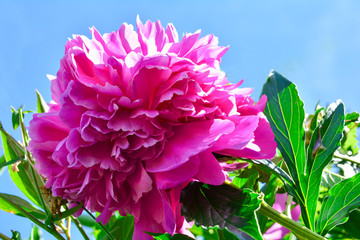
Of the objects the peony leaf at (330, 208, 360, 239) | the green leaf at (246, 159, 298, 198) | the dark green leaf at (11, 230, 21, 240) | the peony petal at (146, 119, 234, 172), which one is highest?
the peony petal at (146, 119, 234, 172)

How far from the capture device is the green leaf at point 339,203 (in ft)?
1.70

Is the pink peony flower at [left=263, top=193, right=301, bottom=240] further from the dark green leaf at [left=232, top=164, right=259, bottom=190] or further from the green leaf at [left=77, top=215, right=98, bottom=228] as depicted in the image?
the green leaf at [left=77, top=215, right=98, bottom=228]

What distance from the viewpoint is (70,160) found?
17.3 inches

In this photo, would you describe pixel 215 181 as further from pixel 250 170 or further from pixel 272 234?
pixel 272 234

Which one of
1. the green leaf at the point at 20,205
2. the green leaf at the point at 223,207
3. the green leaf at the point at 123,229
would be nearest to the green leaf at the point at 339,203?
the green leaf at the point at 223,207

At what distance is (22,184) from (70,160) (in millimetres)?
297

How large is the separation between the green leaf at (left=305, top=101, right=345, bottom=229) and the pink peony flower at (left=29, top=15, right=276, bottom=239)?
0.07 m

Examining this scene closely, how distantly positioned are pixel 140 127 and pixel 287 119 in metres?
0.19

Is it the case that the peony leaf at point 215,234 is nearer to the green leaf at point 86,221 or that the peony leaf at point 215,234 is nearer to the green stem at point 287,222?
the green stem at point 287,222

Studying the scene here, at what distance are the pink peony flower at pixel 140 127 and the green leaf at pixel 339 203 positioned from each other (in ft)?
0.38

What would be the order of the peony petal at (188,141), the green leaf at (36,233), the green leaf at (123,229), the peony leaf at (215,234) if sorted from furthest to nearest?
the green leaf at (36,233) < the green leaf at (123,229) < the peony leaf at (215,234) < the peony petal at (188,141)

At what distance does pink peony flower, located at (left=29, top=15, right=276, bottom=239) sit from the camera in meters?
0.44

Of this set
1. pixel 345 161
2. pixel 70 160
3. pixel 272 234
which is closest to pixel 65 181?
pixel 70 160

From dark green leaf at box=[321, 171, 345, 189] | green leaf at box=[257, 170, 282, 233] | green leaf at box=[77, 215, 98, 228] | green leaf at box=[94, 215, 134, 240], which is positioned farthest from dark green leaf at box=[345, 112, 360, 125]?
green leaf at box=[77, 215, 98, 228]
